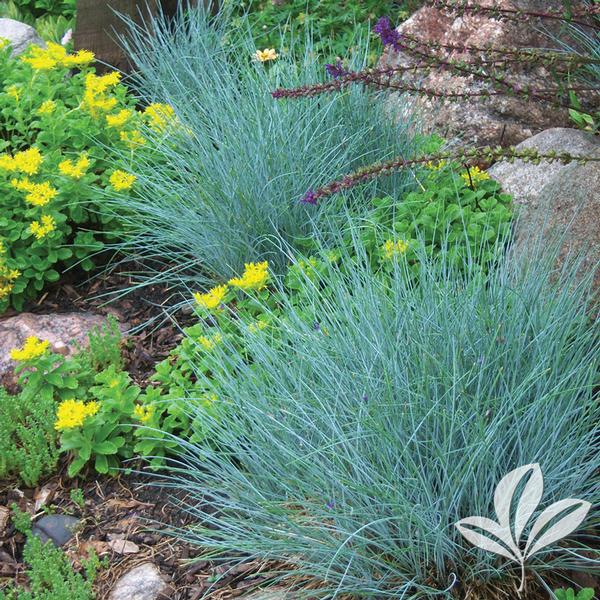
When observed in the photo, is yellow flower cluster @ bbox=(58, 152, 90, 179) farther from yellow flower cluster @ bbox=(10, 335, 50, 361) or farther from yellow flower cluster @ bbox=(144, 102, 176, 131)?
yellow flower cluster @ bbox=(10, 335, 50, 361)

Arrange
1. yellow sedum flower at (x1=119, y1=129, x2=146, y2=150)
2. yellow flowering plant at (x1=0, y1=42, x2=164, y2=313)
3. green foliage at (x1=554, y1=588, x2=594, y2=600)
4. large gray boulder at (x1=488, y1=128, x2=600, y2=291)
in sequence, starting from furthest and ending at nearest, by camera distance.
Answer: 1. yellow sedum flower at (x1=119, y1=129, x2=146, y2=150)
2. yellow flowering plant at (x1=0, y1=42, x2=164, y2=313)
3. large gray boulder at (x1=488, y1=128, x2=600, y2=291)
4. green foliage at (x1=554, y1=588, x2=594, y2=600)

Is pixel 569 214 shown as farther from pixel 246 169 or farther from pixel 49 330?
pixel 49 330

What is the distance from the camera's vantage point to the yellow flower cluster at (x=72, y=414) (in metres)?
2.97

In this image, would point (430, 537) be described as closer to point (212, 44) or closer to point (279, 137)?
point (279, 137)

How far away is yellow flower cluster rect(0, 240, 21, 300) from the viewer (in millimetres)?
3869

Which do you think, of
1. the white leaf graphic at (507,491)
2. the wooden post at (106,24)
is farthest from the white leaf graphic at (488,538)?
the wooden post at (106,24)

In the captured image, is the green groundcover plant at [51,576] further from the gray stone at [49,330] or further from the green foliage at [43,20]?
the green foliage at [43,20]

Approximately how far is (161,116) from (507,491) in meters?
2.77

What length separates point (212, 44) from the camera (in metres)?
5.19

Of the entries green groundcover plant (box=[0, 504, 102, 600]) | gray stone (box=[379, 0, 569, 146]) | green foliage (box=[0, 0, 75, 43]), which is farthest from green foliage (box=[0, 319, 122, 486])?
green foliage (box=[0, 0, 75, 43])

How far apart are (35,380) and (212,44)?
2698 mm

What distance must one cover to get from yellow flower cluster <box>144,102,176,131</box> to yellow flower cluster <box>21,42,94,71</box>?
1.90 feet

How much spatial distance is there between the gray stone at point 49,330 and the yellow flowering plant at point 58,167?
19 centimetres

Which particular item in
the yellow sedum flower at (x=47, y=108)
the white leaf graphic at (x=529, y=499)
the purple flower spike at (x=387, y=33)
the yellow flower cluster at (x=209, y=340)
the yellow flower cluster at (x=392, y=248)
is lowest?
the white leaf graphic at (x=529, y=499)
